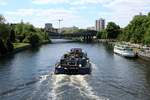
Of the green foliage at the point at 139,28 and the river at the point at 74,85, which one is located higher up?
the green foliage at the point at 139,28

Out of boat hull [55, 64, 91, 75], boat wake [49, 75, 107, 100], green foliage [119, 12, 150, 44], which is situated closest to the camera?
boat wake [49, 75, 107, 100]

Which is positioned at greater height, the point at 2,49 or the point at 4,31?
the point at 4,31

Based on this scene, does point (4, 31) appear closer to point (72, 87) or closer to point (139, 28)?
point (139, 28)

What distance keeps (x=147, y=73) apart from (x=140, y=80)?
9.93 meters

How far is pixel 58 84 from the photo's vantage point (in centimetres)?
6178

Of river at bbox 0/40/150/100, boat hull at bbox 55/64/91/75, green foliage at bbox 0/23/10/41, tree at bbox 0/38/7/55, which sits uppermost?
green foliage at bbox 0/23/10/41

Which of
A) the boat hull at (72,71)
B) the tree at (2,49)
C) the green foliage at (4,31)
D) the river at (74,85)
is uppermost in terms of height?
the green foliage at (4,31)

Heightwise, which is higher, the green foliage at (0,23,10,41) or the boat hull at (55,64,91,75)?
the green foliage at (0,23,10,41)

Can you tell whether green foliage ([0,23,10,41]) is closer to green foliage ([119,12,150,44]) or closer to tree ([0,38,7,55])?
tree ([0,38,7,55])

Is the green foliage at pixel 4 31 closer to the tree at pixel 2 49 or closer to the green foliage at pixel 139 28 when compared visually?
the tree at pixel 2 49

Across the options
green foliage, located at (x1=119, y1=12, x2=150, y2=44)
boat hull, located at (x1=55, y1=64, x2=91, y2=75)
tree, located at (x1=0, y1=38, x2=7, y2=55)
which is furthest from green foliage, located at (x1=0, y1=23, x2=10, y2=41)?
boat hull, located at (x1=55, y1=64, x2=91, y2=75)

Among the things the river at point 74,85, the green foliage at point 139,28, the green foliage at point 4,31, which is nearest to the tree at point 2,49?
the green foliage at point 4,31

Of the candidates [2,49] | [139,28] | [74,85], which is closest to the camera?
[74,85]

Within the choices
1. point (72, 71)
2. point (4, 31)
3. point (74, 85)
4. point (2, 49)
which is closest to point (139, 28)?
point (4, 31)
